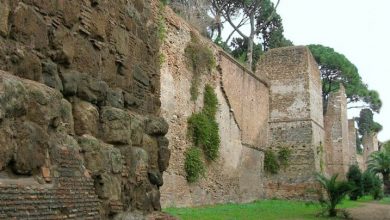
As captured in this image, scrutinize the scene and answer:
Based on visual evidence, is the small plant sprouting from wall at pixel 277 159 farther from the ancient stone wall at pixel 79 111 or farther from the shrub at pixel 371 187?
the ancient stone wall at pixel 79 111

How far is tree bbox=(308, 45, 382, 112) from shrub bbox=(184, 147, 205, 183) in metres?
28.2

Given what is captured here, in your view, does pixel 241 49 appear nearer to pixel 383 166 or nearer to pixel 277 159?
pixel 383 166

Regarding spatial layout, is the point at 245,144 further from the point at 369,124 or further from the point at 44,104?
the point at 369,124

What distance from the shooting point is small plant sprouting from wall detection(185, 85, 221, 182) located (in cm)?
1667

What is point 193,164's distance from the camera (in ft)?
53.1

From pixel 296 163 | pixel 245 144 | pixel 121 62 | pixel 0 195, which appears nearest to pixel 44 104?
pixel 0 195

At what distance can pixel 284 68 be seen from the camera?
25500 mm

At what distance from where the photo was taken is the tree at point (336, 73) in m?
43.6

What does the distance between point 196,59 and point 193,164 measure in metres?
3.48

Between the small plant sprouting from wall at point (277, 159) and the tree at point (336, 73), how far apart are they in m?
19.2

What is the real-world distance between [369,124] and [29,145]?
177 feet

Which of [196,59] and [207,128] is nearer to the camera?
[196,59]

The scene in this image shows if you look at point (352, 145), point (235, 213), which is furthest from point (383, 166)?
point (235, 213)

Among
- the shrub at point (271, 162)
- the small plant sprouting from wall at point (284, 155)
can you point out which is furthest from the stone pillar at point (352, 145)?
the shrub at point (271, 162)
